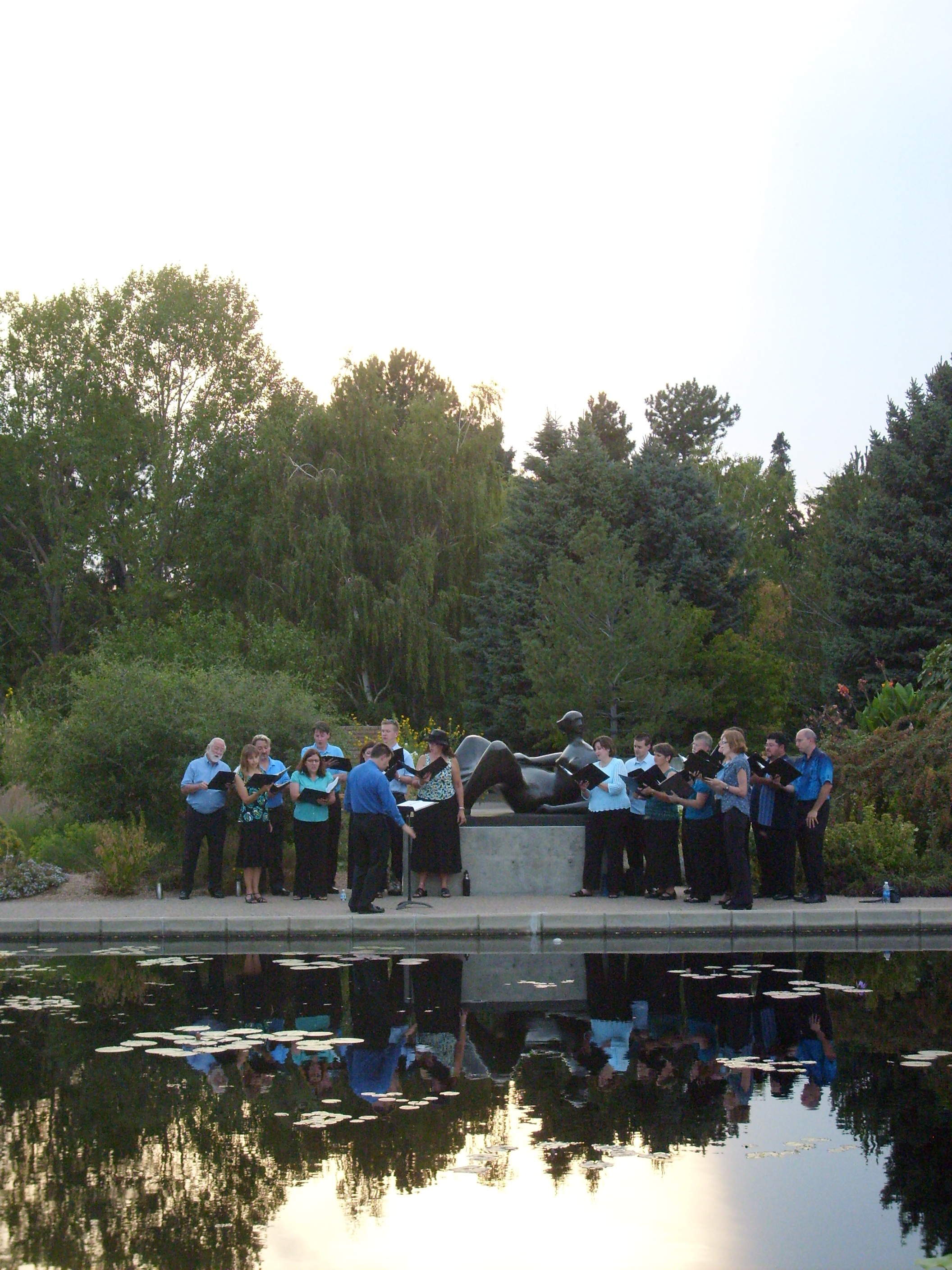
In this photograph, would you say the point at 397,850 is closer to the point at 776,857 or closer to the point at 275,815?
the point at 275,815

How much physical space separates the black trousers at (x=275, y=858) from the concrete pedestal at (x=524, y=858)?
1920mm

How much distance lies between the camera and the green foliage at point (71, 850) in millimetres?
16562

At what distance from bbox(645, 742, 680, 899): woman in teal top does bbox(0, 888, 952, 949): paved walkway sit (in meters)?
1.25

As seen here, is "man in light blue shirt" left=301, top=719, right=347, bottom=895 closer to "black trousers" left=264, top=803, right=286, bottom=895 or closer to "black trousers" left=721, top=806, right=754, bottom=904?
"black trousers" left=264, top=803, right=286, bottom=895

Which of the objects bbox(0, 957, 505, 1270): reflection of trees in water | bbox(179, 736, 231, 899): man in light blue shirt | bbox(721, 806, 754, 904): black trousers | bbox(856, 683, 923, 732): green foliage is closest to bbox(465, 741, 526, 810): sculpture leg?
bbox(179, 736, 231, 899): man in light blue shirt

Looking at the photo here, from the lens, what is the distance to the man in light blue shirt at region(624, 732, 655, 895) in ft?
49.2

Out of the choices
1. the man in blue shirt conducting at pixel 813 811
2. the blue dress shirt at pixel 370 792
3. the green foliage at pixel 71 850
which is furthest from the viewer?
the green foliage at pixel 71 850

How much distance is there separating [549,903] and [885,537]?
2416 cm

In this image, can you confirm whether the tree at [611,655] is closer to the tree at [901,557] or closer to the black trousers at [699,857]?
the tree at [901,557]

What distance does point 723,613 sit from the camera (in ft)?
139

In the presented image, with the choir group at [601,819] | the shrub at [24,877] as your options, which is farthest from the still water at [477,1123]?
the shrub at [24,877]

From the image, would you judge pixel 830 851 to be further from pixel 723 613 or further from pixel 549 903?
pixel 723 613

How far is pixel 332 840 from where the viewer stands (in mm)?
15289

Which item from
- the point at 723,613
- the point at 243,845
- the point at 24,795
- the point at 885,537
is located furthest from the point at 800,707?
the point at 243,845
